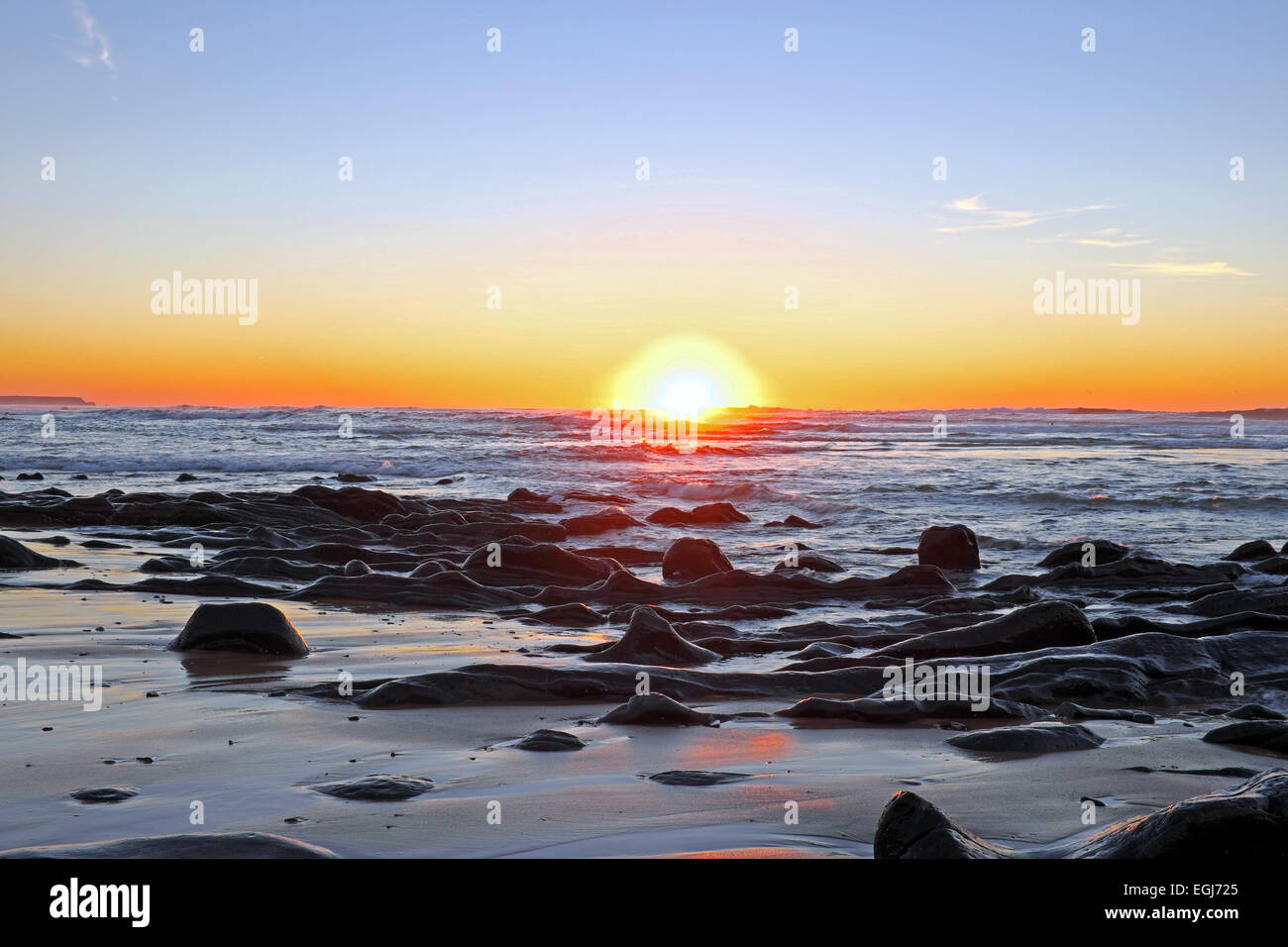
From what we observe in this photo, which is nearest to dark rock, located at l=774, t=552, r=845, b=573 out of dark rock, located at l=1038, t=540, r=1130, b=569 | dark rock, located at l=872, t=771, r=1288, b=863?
dark rock, located at l=1038, t=540, r=1130, b=569

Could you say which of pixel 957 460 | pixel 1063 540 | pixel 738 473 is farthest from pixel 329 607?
pixel 957 460

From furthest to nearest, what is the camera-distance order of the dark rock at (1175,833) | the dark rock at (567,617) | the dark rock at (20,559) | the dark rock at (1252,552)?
the dark rock at (1252,552)
the dark rock at (20,559)
the dark rock at (567,617)
the dark rock at (1175,833)

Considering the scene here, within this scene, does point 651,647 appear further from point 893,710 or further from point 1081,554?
point 1081,554

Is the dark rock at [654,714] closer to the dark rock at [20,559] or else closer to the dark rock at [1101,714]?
the dark rock at [1101,714]

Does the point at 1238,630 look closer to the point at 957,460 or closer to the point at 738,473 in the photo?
the point at 738,473

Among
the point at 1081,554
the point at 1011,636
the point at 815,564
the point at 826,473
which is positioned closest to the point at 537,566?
the point at 815,564

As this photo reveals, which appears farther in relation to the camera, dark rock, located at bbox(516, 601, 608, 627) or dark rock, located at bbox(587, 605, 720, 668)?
dark rock, located at bbox(516, 601, 608, 627)

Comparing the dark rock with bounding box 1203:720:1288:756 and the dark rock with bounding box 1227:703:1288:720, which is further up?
the dark rock with bounding box 1203:720:1288:756

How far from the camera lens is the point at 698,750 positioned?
14.5ft

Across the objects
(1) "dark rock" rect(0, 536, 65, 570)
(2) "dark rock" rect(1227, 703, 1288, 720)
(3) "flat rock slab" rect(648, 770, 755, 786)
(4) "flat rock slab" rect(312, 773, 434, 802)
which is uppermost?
(1) "dark rock" rect(0, 536, 65, 570)

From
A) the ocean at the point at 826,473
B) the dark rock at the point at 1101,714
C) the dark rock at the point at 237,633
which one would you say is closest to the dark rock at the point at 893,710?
the dark rock at the point at 1101,714

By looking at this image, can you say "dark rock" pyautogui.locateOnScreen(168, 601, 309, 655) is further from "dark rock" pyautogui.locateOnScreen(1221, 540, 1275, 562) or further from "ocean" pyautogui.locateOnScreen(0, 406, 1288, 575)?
"dark rock" pyautogui.locateOnScreen(1221, 540, 1275, 562)
